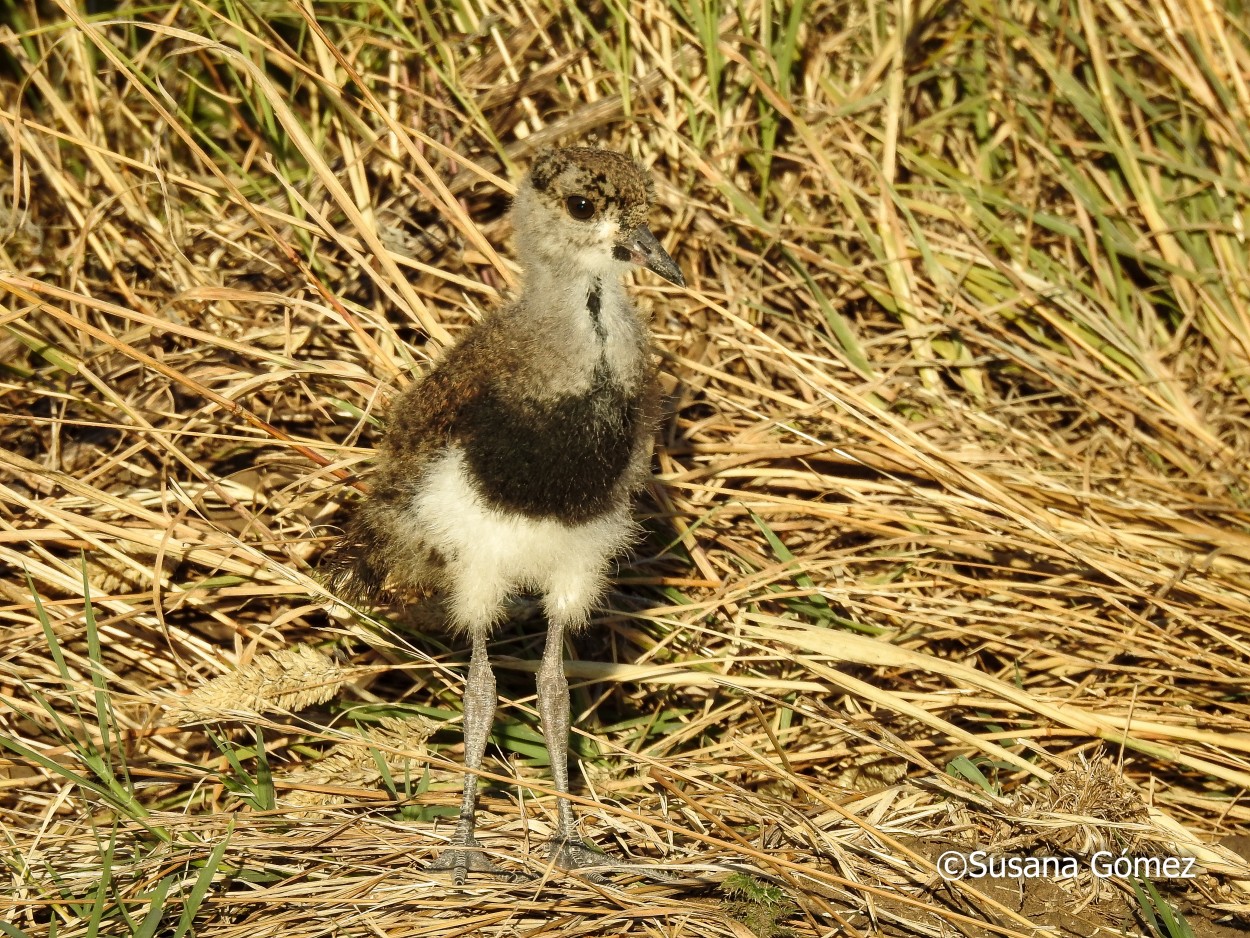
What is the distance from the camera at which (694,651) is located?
334 centimetres

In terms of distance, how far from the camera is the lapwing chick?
2.67 meters

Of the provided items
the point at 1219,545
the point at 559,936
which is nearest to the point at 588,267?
the point at 559,936

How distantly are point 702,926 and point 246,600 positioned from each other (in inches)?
58.5

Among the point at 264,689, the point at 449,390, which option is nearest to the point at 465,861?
the point at 264,689

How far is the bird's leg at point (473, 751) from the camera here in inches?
108

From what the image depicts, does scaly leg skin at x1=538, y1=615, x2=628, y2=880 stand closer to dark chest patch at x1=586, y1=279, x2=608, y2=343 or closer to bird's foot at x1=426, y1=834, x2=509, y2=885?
bird's foot at x1=426, y1=834, x2=509, y2=885

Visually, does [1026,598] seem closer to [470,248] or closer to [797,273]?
[797,273]

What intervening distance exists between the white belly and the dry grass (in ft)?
1.24

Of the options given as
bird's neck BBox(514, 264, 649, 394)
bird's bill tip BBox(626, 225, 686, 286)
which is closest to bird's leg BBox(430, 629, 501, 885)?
bird's neck BBox(514, 264, 649, 394)

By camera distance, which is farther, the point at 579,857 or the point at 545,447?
the point at 579,857

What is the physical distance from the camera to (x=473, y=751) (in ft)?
9.52

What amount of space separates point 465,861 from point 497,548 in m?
0.68

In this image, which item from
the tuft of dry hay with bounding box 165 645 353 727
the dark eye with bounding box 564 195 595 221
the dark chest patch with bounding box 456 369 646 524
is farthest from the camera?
the tuft of dry hay with bounding box 165 645 353 727

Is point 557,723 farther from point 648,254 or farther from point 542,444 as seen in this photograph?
point 648,254
